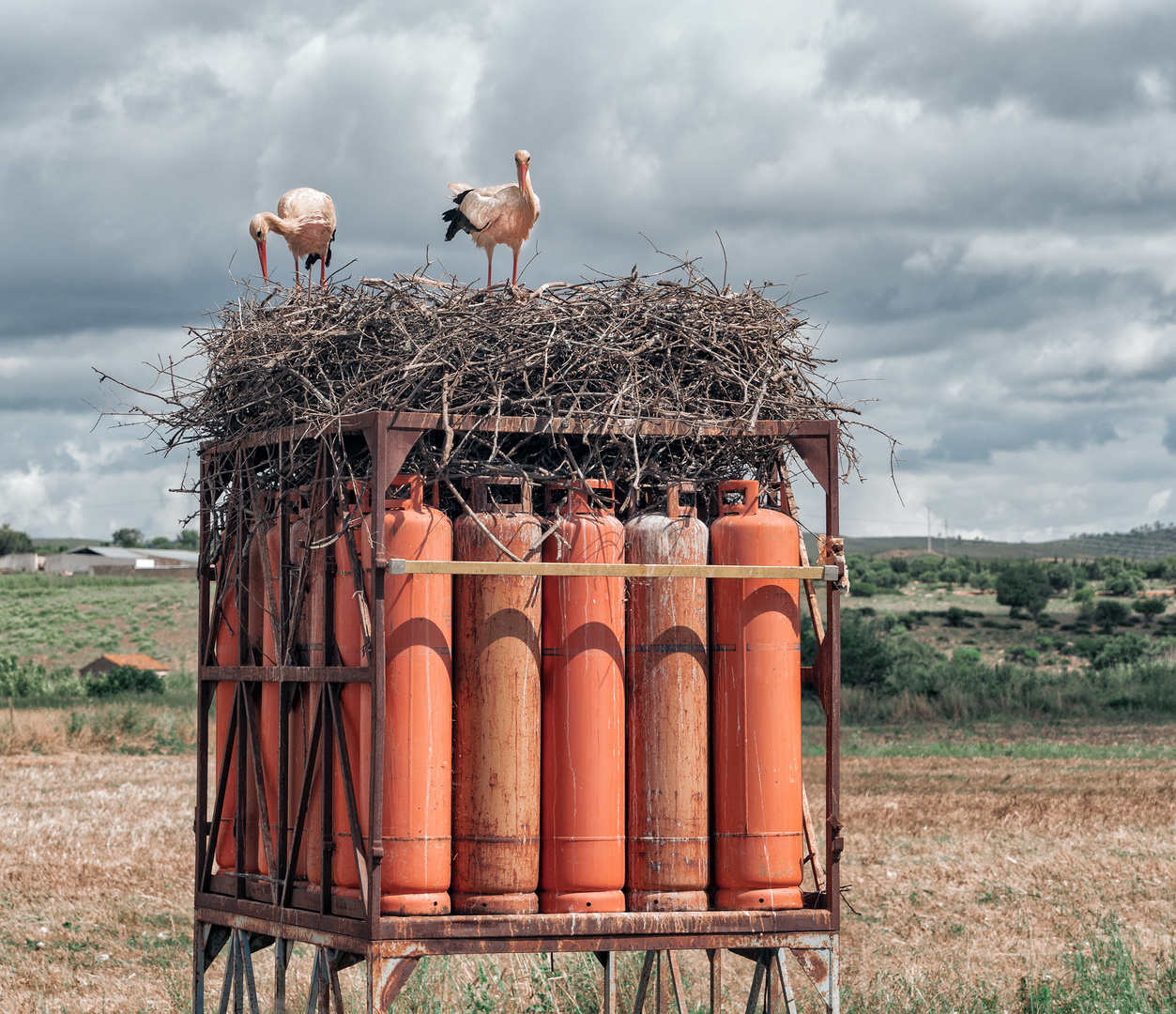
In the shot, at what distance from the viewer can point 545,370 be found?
8727mm

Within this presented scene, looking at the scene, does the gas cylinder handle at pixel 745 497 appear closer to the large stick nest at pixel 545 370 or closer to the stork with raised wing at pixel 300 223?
the large stick nest at pixel 545 370

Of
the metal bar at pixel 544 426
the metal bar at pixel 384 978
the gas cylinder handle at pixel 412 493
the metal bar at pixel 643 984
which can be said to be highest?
the metal bar at pixel 544 426

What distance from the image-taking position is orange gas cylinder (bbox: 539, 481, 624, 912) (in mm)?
8383

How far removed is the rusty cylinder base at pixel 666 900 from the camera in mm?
8516

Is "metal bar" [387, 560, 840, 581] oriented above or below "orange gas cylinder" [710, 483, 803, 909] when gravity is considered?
above

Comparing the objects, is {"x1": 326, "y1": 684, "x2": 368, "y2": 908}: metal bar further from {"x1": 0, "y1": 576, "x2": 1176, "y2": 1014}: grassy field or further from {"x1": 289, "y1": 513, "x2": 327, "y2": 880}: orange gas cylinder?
{"x1": 0, "y1": 576, "x2": 1176, "y2": 1014}: grassy field

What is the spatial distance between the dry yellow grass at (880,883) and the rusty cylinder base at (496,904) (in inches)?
143

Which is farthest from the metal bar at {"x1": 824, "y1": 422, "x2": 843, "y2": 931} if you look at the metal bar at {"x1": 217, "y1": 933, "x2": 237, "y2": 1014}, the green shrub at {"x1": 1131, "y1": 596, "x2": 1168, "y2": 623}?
the green shrub at {"x1": 1131, "y1": 596, "x2": 1168, "y2": 623}

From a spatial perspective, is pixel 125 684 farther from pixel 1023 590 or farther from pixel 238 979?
pixel 1023 590

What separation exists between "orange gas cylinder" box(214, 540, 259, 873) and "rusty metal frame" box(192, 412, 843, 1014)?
55 mm

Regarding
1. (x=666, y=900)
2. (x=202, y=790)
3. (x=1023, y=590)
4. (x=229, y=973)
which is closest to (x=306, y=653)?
(x=202, y=790)

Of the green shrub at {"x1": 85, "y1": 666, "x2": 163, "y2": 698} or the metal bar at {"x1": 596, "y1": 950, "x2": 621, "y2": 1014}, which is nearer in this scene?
the metal bar at {"x1": 596, "y1": 950, "x2": 621, "y2": 1014}

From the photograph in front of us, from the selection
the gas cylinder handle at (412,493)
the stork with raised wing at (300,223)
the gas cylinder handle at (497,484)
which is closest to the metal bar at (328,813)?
the gas cylinder handle at (412,493)

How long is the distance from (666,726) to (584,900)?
120 cm
